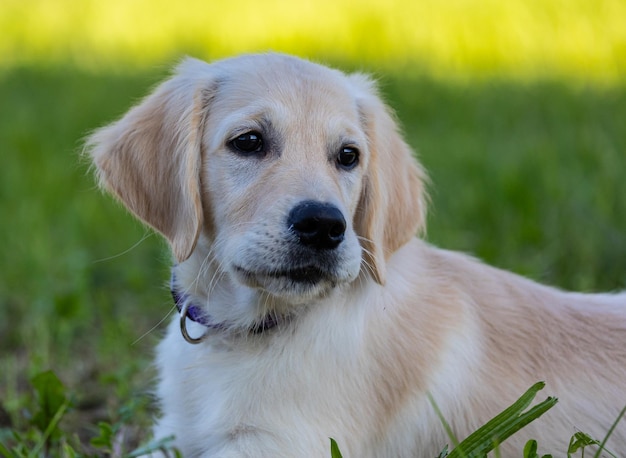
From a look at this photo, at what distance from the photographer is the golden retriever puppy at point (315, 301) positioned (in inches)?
119

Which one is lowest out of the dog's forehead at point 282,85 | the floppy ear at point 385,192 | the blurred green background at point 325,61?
Answer: the blurred green background at point 325,61

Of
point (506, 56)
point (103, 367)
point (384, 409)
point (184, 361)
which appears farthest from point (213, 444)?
point (506, 56)

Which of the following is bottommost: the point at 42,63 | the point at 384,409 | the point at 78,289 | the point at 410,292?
the point at 42,63

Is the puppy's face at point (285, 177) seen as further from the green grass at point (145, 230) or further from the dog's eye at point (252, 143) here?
the green grass at point (145, 230)

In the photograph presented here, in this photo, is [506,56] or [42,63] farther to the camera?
[42,63]

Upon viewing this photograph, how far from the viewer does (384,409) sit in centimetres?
316

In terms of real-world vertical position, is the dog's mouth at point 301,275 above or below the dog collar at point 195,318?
above

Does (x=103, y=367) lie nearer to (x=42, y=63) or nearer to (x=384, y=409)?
(x=384, y=409)

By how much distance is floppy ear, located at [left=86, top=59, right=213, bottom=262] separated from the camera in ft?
10.5

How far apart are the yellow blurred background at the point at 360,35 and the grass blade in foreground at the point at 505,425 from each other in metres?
6.64

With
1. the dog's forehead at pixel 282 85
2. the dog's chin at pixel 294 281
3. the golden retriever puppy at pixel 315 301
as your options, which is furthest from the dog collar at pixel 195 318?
the dog's forehead at pixel 282 85

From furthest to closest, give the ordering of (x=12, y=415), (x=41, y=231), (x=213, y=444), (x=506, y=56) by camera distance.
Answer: (x=506, y=56) < (x=41, y=231) < (x=12, y=415) < (x=213, y=444)

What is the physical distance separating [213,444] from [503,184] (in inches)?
141

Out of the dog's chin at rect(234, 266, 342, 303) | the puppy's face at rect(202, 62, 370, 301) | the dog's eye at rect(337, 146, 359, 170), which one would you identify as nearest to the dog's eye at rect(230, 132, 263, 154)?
the puppy's face at rect(202, 62, 370, 301)
